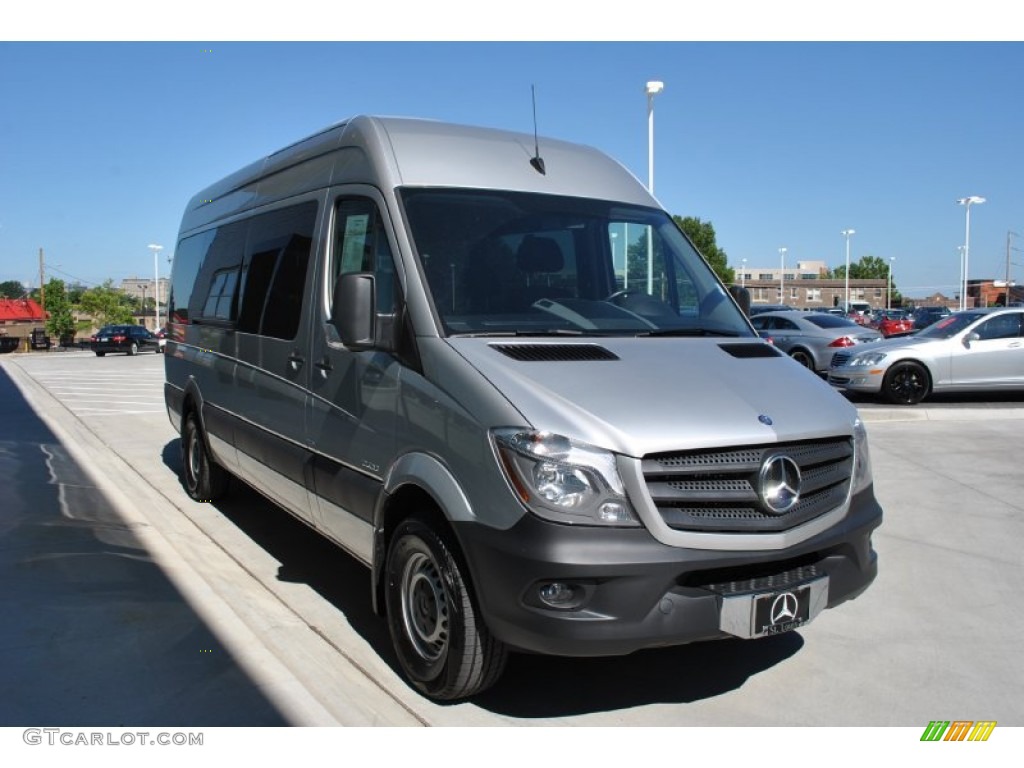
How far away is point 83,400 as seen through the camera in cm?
1706

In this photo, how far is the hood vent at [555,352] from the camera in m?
3.70

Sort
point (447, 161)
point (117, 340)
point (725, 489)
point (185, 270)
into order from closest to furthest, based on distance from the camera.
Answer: point (725, 489) < point (447, 161) < point (185, 270) < point (117, 340)

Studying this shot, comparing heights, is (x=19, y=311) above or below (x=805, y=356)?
below

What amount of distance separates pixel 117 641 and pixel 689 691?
8.89 feet

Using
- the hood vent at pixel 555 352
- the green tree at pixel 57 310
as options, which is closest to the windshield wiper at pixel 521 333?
the hood vent at pixel 555 352

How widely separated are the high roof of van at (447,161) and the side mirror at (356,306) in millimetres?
592

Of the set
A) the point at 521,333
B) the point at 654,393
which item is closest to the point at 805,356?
the point at 521,333

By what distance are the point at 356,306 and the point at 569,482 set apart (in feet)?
4.39

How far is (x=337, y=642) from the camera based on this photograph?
450cm

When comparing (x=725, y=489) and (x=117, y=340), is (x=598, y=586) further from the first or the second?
(x=117, y=340)

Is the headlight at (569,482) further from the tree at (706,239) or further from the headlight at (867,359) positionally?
the tree at (706,239)

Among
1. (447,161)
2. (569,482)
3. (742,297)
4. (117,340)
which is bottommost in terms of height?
(117,340)
